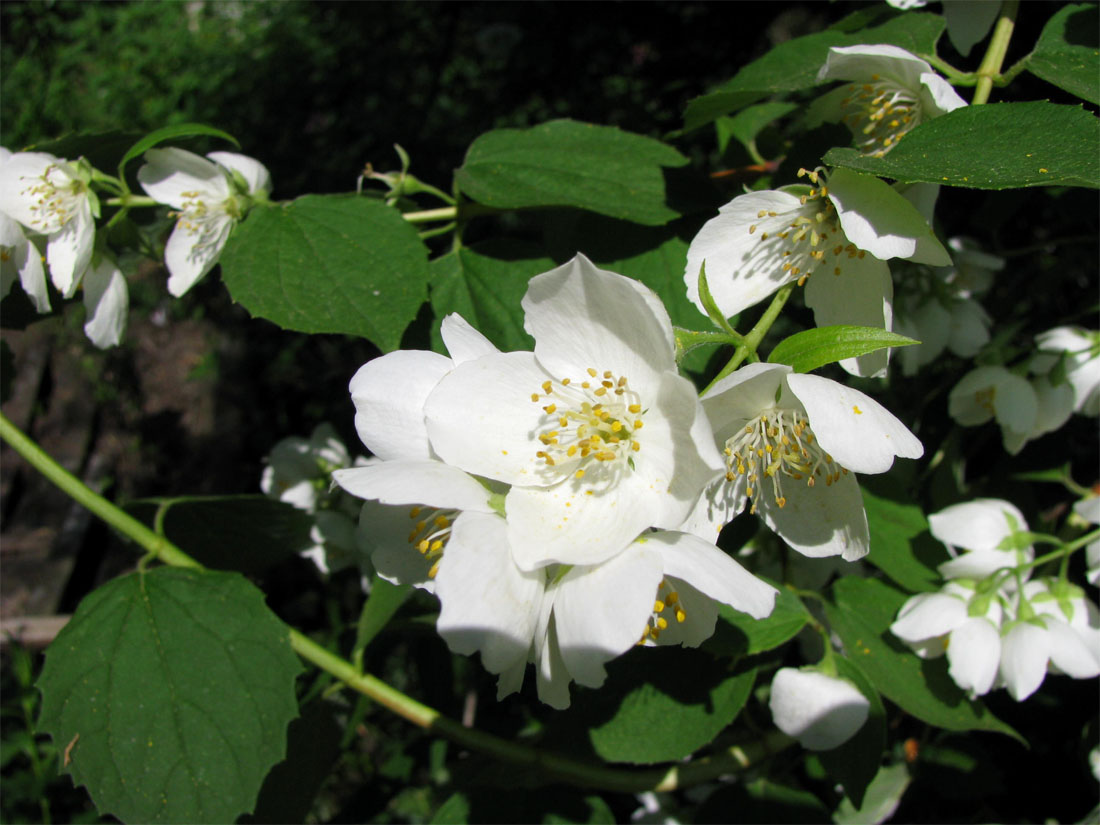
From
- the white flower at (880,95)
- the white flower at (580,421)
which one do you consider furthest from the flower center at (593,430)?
the white flower at (880,95)

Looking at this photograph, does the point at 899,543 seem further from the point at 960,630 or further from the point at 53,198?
the point at 53,198

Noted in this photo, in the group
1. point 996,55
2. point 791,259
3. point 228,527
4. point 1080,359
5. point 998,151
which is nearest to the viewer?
point 998,151

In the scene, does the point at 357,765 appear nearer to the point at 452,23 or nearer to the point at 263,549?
the point at 263,549

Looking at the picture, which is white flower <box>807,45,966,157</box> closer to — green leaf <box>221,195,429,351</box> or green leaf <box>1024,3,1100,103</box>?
green leaf <box>1024,3,1100,103</box>

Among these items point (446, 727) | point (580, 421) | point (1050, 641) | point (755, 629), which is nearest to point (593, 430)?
point (580, 421)

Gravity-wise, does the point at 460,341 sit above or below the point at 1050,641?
above

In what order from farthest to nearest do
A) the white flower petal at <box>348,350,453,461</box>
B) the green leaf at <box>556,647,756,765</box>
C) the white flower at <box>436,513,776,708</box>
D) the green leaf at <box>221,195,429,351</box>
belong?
the green leaf at <box>556,647,756,765</box>, the green leaf at <box>221,195,429,351</box>, the white flower petal at <box>348,350,453,461</box>, the white flower at <box>436,513,776,708</box>

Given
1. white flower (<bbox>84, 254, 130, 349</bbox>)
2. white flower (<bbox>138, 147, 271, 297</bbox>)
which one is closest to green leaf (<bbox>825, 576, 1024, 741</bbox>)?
white flower (<bbox>138, 147, 271, 297</bbox>)
